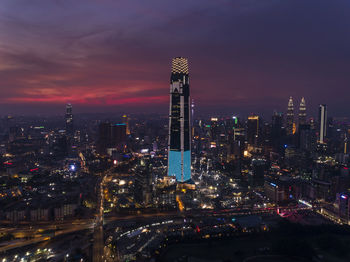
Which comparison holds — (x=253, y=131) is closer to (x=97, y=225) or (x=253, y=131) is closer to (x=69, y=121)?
(x=97, y=225)

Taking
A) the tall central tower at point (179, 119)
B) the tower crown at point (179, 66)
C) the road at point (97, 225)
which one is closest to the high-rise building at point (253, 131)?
the tall central tower at point (179, 119)

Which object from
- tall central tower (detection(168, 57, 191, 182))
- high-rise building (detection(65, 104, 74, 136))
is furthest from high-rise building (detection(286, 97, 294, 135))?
high-rise building (detection(65, 104, 74, 136))

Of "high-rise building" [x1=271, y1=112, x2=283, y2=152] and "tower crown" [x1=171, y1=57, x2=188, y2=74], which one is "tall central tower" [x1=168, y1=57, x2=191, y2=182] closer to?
"tower crown" [x1=171, y1=57, x2=188, y2=74]

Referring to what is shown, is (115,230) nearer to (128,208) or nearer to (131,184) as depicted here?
(128,208)

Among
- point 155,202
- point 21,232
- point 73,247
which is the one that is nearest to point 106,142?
point 155,202

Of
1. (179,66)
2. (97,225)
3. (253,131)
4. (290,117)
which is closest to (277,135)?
(253,131)

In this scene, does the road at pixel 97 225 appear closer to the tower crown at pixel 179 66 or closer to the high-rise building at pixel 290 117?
the tower crown at pixel 179 66
